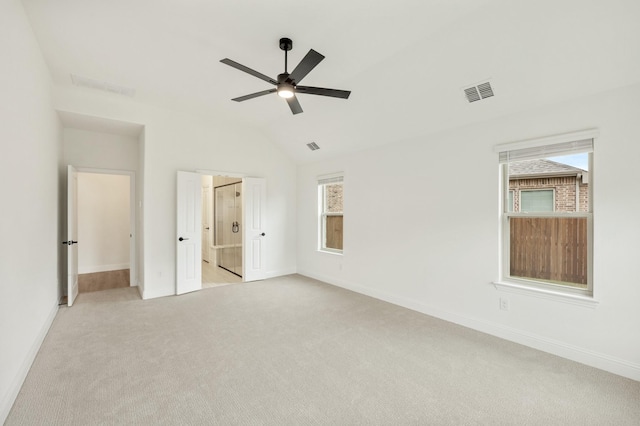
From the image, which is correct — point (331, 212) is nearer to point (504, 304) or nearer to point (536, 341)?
point (504, 304)

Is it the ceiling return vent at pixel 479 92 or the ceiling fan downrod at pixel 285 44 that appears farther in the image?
→ the ceiling return vent at pixel 479 92

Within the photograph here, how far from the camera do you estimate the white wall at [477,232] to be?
2.60m

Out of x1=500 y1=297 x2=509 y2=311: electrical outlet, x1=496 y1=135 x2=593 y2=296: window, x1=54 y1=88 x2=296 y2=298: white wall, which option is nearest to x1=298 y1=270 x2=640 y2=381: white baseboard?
x1=500 y1=297 x2=509 y2=311: electrical outlet

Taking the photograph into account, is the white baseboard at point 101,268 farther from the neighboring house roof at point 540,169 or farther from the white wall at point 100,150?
the neighboring house roof at point 540,169

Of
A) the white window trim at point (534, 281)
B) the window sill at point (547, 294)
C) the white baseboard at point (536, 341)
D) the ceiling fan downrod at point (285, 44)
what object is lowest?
the white baseboard at point (536, 341)

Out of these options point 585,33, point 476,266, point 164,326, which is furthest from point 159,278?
point 585,33

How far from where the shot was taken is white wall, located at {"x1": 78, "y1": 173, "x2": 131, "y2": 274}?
6812 mm

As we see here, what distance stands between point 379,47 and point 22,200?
3.64m

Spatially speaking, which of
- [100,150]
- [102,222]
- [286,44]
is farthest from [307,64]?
[102,222]

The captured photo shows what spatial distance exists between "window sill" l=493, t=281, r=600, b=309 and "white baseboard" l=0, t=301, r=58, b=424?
4.40m

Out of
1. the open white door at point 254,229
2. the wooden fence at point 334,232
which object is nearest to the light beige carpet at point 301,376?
the open white door at point 254,229

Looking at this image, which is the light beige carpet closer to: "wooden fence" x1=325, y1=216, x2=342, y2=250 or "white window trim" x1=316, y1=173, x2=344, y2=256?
"wooden fence" x1=325, y1=216, x2=342, y2=250

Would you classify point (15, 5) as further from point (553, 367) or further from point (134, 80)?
point (553, 367)

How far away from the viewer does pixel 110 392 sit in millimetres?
2311
